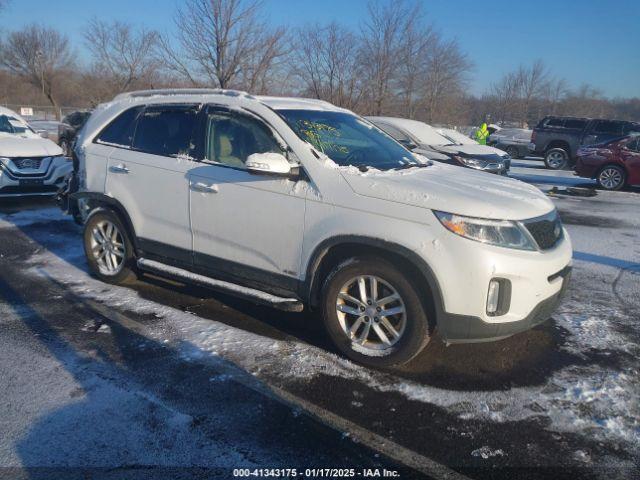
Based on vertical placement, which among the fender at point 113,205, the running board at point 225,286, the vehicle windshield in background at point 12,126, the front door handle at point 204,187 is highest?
the vehicle windshield in background at point 12,126

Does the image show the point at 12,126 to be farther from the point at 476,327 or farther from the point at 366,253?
the point at 476,327

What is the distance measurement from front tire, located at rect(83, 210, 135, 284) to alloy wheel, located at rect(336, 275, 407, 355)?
7.97 feet

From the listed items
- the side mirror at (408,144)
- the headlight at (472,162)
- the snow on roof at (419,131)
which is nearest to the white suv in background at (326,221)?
the side mirror at (408,144)

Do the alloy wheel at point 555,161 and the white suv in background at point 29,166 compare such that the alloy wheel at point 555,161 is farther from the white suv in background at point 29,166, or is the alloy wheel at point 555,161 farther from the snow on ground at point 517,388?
the white suv in background at point 29,166

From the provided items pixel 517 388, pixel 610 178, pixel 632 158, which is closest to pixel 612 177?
pixel 610 178

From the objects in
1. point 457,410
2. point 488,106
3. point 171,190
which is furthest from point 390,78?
point 488,106

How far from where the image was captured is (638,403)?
10.4ft

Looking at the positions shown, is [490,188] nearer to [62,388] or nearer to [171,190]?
[171,190]

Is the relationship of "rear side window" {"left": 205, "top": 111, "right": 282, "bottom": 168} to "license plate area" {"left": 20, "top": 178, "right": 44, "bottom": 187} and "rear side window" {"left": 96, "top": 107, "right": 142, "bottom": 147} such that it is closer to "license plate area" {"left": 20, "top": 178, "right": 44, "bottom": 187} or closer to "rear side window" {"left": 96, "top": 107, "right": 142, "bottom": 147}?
"rear side window" {"left": 96, "top": 107, "right": 142, "bottom": 147}

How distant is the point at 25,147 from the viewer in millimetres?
8930

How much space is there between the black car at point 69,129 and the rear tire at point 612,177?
15539 mm

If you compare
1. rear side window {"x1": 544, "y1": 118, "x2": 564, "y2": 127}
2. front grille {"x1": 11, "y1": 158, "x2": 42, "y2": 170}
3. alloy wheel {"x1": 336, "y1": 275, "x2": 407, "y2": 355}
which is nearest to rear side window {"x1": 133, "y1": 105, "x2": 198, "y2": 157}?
alloy wheel {"x1": 336, "y1": 275, "x2": 407, "y2": 355}

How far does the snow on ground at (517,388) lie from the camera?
3051 millimetres

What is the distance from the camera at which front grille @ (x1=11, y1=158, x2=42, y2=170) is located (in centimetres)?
870
